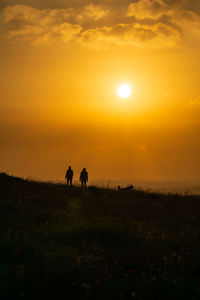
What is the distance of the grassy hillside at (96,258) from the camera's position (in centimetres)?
810

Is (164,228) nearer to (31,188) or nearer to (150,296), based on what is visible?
(150,296)

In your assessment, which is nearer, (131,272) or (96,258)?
(131,272)

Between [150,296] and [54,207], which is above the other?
[54,207]

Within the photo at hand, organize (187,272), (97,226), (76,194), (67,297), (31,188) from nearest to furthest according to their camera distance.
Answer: (67,297) < (187,272) < (97,226) < (76,194) < (31,188)

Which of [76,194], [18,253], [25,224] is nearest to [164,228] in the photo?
[25,224]

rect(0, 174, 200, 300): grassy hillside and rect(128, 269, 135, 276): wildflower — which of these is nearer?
rect(0, 174, 200, 300): grassy hillside

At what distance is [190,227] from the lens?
16.0 meters

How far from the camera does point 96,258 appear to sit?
33.5ft

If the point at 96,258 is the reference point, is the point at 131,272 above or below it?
below

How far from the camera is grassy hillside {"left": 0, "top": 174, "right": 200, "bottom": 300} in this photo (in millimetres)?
8102

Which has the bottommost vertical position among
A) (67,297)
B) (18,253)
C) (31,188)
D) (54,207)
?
(67,297)

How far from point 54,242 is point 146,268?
143 inches

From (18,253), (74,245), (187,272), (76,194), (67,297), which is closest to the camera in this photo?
(67,297)

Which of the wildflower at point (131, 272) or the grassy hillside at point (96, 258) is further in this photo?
the wildflower at point (131, 272)
